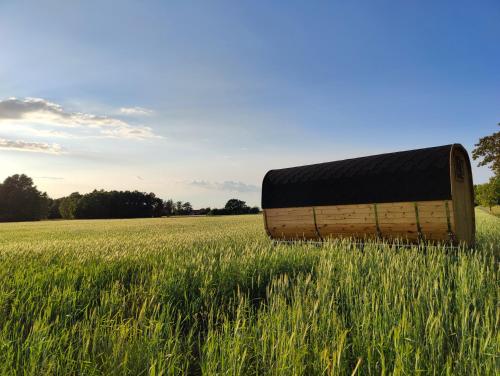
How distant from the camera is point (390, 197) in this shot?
10367mm

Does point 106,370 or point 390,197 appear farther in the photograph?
point 390,197

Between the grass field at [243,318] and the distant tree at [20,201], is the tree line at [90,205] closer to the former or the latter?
the distant tree at [20,201]

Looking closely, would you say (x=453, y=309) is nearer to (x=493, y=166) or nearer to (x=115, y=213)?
(x=493, y=166)

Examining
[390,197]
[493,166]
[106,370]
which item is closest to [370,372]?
[106,370]

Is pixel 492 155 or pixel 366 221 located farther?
pixel 492 155

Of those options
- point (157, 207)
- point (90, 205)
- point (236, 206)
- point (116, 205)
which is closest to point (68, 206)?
point (90, 205)

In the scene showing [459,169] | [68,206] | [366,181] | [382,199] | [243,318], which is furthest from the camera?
[68,206]

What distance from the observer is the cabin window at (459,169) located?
32.9ft

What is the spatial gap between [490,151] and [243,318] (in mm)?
52410

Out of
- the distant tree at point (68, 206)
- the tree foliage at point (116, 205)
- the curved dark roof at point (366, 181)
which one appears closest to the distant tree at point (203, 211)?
the tree foliage at point (116, 205)

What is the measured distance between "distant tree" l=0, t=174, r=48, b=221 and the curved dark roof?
87570mm

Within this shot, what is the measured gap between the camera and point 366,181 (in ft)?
36.0

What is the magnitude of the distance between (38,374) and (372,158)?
1108 cm

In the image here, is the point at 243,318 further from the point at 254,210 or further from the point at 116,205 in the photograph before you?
the point at 116,205
